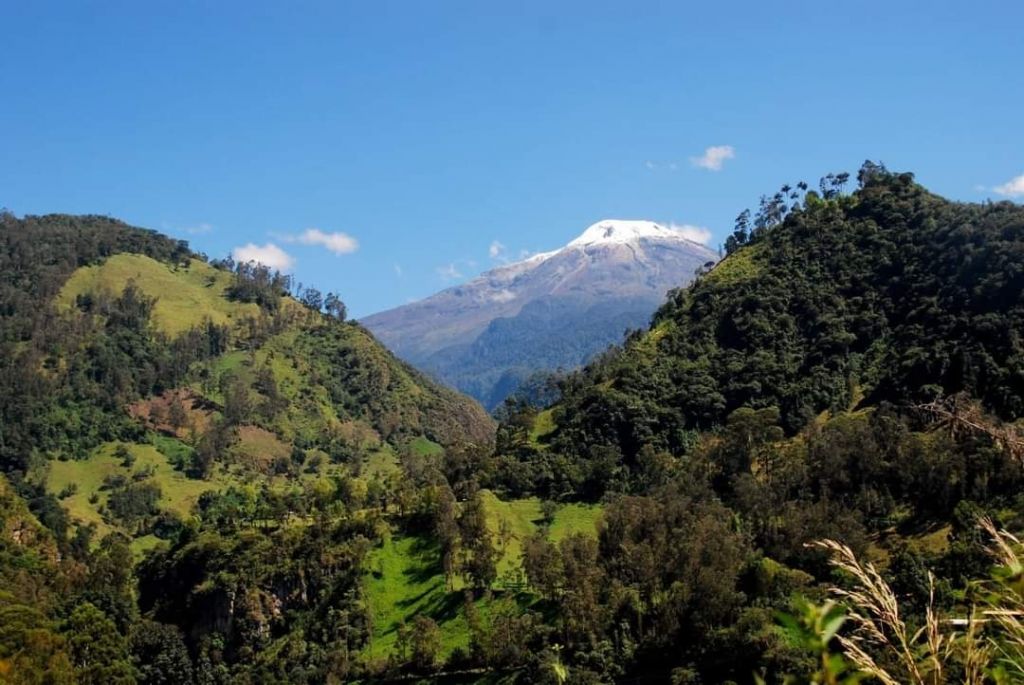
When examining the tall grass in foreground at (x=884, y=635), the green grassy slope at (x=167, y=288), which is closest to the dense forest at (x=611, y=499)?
the tall grass in foreground at (x=884, y=635)

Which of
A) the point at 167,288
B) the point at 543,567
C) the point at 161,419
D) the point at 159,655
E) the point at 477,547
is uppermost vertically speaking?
the point at 167,288

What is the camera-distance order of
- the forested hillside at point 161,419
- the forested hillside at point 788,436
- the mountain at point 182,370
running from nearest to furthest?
the forested hillside at point 788,436
the forested hillside at point 161,419
the mountain at point 182,370

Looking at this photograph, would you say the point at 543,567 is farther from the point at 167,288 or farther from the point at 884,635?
the point at 167,288

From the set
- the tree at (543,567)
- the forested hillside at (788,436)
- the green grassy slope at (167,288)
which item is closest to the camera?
the forested hillside at (788,436)

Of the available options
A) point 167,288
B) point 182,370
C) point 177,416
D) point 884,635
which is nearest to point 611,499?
point 884,635

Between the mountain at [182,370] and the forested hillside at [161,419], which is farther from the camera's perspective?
the mountain at [182,370]

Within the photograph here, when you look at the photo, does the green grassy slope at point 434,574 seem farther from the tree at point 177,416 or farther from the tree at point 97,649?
the tree at point 177,416

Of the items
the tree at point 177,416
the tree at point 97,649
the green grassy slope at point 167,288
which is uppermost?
the green grassy slope at point 167,288

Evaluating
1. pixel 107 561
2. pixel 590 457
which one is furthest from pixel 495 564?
pixel 107 561

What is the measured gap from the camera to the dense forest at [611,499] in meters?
49.8

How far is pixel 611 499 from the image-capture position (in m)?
76.8

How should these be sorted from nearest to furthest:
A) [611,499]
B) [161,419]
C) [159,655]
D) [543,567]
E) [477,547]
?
[543,567] < [477,547] < [159,655] < [611,499] < [161,419]

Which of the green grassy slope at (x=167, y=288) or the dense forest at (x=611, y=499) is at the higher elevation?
the green grassy slope at (x=167, y=288)

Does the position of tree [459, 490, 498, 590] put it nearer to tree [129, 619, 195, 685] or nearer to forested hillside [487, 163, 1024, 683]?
forested hillside [487, 163, 1024, 683]
